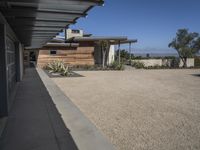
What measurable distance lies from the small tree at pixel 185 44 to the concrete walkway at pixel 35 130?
27386mm

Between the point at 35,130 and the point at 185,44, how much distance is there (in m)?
30.7

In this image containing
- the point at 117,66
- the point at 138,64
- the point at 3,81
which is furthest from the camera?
the point at 138,64

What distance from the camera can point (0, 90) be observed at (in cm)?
668

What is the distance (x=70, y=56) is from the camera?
94.5 ft

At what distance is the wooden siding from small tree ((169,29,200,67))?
11675 mm

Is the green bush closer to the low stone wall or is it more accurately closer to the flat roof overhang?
the low stone wall

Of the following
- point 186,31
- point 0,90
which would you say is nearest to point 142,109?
point 0,90

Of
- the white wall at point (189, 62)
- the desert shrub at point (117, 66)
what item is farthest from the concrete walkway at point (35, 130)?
the white wall at point (189, 62)

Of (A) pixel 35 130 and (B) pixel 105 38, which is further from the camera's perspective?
(B) pixel 105 38

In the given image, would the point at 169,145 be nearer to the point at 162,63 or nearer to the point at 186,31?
the point at 162,63

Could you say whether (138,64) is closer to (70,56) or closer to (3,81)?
(70,56)

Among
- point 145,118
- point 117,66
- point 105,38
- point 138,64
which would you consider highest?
point 105,38

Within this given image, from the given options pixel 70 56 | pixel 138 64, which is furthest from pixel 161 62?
pixel 70 56

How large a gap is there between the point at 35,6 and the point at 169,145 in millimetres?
3510
